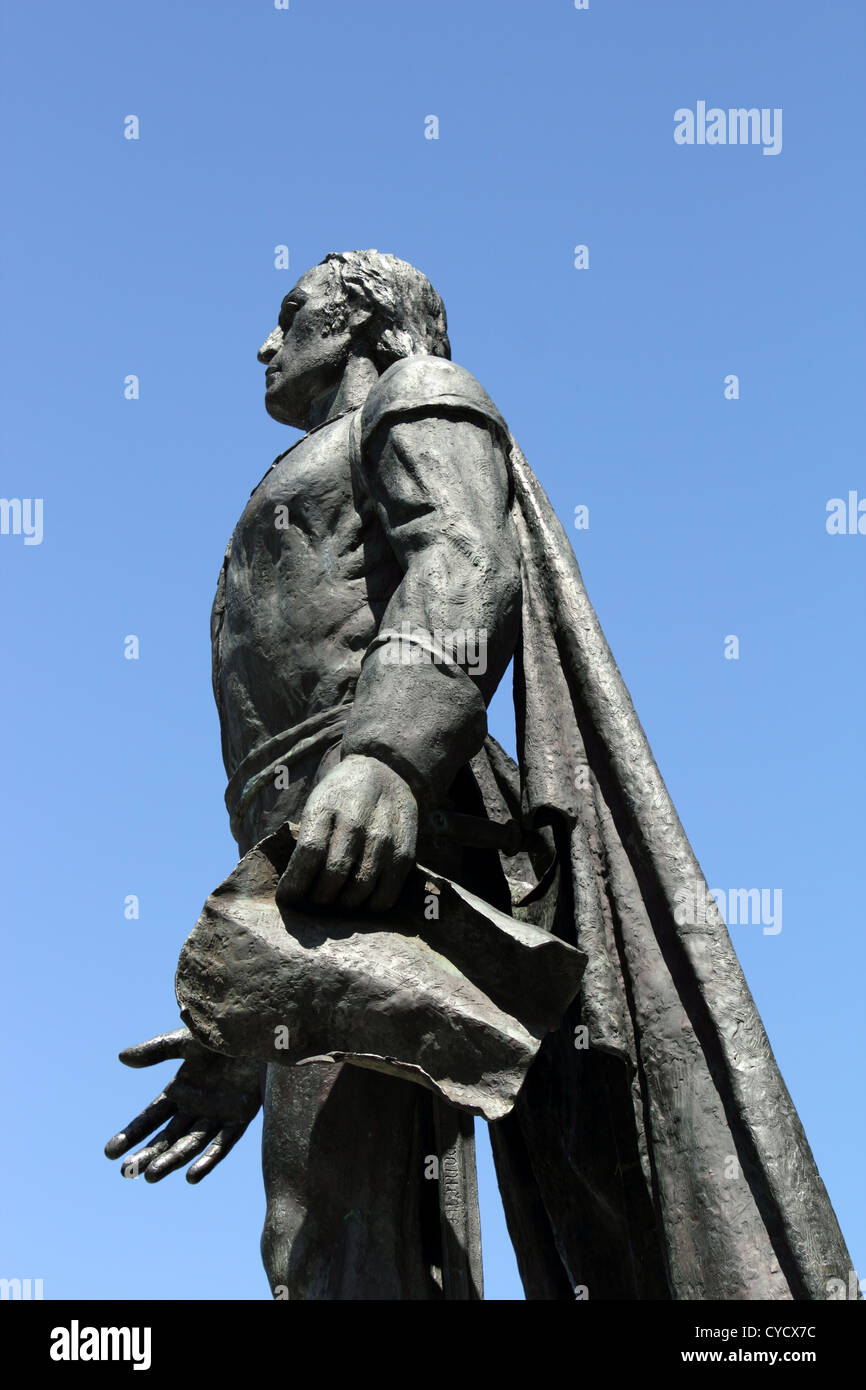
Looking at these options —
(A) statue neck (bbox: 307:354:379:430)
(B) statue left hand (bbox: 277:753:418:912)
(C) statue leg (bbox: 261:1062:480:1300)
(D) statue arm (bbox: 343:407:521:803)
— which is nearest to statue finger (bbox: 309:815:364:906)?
(B) statue left hand (bbox: 277:753:418:912)

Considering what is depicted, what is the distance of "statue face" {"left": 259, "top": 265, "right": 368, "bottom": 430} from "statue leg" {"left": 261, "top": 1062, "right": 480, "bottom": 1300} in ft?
7.92

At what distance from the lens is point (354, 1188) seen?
559cm

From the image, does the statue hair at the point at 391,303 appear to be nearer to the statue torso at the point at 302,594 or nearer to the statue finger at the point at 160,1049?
the statue torso at the point at 302,594

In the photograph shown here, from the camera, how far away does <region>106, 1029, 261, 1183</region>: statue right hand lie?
623cm

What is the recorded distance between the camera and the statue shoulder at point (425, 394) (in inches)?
239

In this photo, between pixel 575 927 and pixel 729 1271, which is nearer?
pixel 729 1271

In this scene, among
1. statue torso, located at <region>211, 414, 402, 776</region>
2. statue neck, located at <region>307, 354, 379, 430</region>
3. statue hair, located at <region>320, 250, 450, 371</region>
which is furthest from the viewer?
statue hair, located at <region>320, 250, 450, 371</region>

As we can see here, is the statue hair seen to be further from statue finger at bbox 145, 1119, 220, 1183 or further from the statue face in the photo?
statue finger at bbox 145, 1119, 220, 1183

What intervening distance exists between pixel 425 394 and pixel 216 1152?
2.40 meters

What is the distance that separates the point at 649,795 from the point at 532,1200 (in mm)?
1291

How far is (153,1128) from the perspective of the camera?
6297 mm
